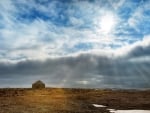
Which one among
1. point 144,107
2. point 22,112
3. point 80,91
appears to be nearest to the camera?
point 22,112

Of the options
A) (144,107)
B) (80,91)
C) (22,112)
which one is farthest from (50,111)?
(80,91)

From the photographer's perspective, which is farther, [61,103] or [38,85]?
[38,85]

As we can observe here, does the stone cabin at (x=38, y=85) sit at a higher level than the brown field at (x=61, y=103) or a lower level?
higher

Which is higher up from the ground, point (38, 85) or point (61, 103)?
point (38, 85)

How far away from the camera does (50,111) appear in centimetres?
3659

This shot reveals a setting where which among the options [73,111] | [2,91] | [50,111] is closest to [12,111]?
[50,111]

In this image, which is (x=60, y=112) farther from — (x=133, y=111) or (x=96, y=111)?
(x=133, y=111)

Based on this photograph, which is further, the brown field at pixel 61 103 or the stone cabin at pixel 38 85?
the stone cabin at pixel 38 85

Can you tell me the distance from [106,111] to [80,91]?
38240 mm

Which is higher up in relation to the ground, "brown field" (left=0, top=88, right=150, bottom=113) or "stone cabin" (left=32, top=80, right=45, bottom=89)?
"stone cabin" (left=32, top=80, right=45, bottom=89)

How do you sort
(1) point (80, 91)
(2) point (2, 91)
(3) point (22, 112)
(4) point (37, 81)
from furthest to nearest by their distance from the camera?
(4) point (37, 81), (1) point (80, 91), (2) point (2, 91), (3) point (22, 112)

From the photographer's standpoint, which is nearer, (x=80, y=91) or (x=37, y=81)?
(x=80, y=91)

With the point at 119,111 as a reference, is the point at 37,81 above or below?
above

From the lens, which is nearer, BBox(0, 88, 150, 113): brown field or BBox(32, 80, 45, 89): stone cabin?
BBox(0, 88, 150, 113): brown field
